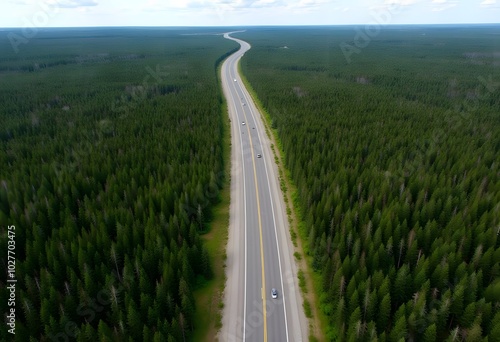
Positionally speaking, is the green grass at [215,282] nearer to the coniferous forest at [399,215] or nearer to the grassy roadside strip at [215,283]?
the grassy roadside strip at [215,283]

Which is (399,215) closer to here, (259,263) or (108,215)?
(259,263)

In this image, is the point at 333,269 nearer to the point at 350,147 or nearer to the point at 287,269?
the point at 287,269

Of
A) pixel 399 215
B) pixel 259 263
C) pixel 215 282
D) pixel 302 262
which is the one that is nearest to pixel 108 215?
pixel 215 282

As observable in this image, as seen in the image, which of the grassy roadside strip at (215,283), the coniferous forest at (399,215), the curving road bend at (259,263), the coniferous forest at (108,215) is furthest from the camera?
the grassy roadside strip at (215,283)

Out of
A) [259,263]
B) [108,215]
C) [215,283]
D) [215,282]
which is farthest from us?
[108,215]

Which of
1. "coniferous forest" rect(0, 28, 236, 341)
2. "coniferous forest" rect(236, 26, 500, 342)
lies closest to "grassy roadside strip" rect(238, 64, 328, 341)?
"coniferous forest" rect(236, 26, 500, 342)

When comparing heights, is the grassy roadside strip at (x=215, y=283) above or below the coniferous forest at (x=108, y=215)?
below

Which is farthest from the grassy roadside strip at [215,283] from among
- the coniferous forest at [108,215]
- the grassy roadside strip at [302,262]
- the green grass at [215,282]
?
the grassy roadside strip at [302,262]
